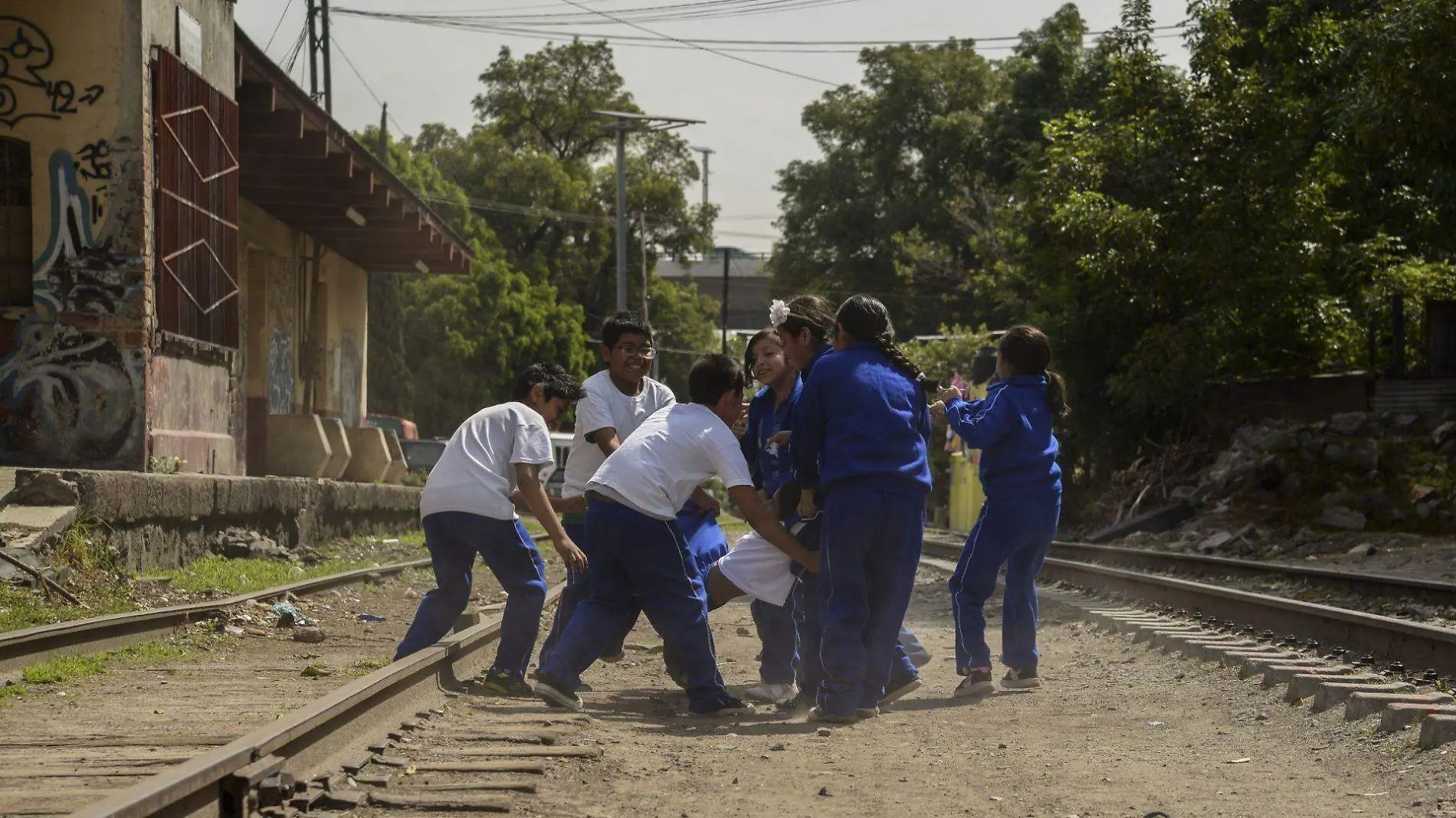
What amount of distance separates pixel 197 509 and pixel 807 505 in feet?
29.6

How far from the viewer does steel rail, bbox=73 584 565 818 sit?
11.9 feet

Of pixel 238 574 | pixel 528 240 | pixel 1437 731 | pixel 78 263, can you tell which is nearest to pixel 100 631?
pixel 238 574

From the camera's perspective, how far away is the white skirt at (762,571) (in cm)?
682

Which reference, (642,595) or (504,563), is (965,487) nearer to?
(504,563)

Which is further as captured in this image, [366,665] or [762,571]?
[366,665]

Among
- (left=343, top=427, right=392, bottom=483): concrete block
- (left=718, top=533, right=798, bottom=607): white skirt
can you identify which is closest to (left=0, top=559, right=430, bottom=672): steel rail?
(left=718, top=533, right=798, bottom=607): white skirt

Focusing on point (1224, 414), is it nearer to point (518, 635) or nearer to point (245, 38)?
point (245, 38)

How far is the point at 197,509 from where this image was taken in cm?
1409

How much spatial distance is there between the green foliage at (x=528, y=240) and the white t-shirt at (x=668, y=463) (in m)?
40.6

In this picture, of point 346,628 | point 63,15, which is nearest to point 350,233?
point 63,15

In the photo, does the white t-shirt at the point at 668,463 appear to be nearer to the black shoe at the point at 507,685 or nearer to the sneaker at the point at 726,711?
the sneaker at the point at 726,711

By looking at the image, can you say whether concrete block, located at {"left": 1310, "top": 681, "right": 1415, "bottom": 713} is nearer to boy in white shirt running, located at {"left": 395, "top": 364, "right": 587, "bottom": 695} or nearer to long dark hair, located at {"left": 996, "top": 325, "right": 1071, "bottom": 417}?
long dark hair, located at {"left": 996, "top": 325, "right": 1071, "bottom": 417}

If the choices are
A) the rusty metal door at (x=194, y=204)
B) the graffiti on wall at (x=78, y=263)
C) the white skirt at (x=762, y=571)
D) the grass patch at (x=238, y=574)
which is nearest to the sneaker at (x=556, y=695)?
the white skirt at (x=762, y=571)

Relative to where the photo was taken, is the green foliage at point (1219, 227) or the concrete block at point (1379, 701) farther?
the green foliage at point (1219, 227)
